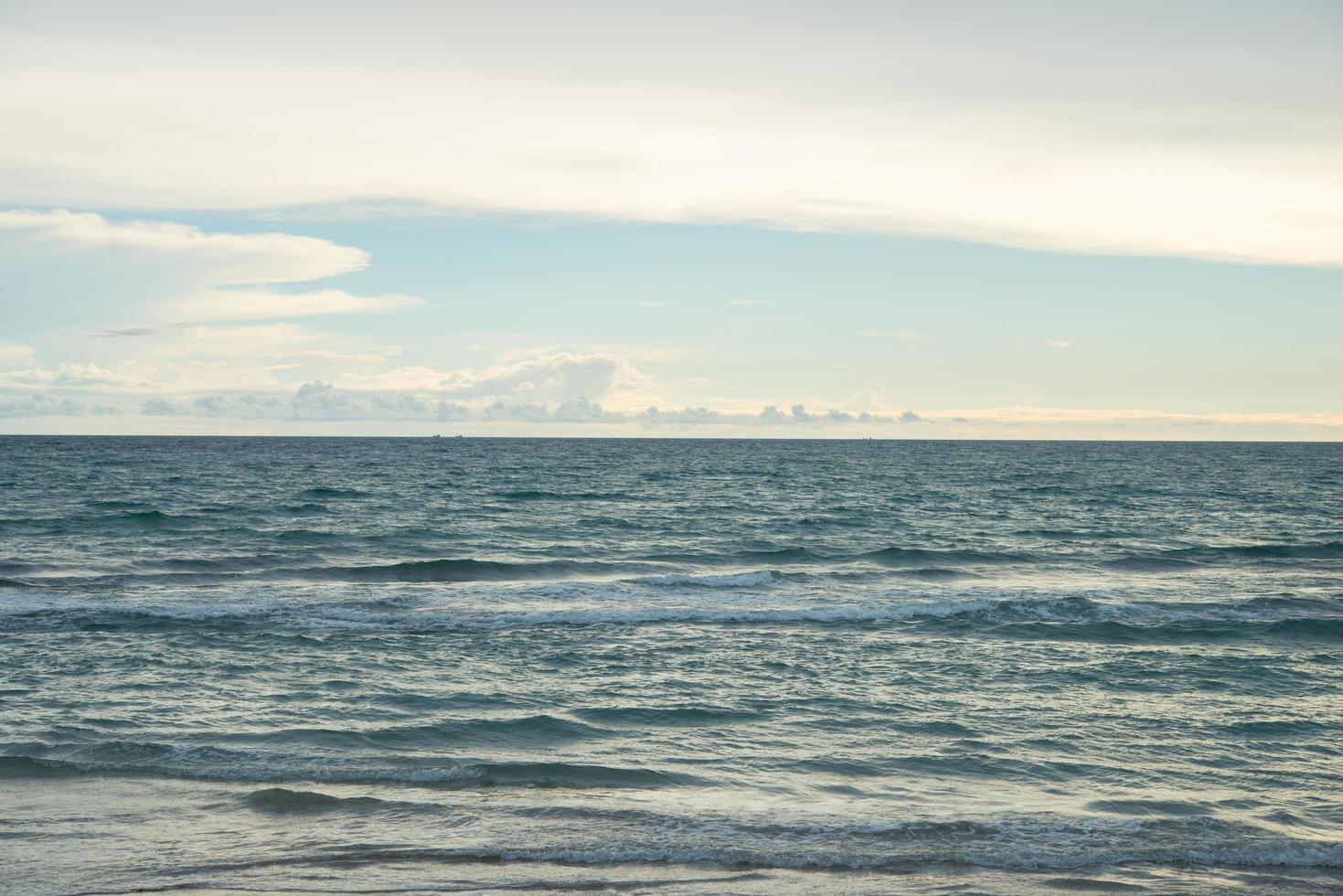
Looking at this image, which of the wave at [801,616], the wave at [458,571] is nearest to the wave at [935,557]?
the wave at [801,616]

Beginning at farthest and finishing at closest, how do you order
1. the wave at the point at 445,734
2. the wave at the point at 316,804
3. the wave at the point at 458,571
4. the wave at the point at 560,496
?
1. the wave at the point at 560,496
2. the wave at the point at 458,571
3. the wave at the point at 445,734
4. the wave at the point at 316,804

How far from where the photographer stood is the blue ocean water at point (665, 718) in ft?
34.4

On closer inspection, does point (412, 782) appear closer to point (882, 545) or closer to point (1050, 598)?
point (1050, 598)

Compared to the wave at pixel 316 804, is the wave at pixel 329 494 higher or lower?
lower

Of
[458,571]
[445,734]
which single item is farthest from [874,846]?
[458,571]

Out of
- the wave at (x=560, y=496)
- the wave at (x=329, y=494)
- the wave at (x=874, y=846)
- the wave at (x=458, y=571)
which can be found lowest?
the wave at (x=329, y=494)

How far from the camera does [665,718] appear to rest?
1572 cm

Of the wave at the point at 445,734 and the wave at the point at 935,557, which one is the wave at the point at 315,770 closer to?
the wave at the point at 445,734

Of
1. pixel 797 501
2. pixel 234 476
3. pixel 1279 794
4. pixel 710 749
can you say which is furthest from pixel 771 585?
pixel 234 476

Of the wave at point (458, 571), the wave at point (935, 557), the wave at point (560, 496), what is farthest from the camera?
the wave at point (560, 496)

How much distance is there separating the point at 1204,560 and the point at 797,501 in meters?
27.3

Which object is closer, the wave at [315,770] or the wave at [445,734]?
the wave at [315,770]

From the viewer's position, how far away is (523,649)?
2066 centimetres

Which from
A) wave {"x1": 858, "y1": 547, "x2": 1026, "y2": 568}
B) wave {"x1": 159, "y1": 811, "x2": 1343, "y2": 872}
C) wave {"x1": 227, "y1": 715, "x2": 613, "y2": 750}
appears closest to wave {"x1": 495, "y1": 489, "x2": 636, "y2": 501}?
wave {"x1": 858, "y1": 547, "x2": 1026, "y2": 568}
